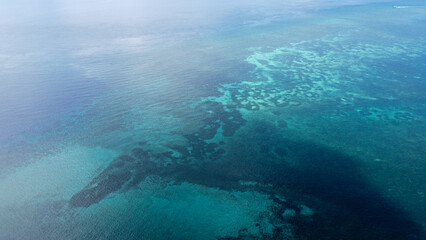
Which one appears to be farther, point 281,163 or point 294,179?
point 281,163

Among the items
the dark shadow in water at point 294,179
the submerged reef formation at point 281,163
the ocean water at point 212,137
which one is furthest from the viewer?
the ocean water at point 212,137

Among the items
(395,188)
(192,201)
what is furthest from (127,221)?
(395,188)

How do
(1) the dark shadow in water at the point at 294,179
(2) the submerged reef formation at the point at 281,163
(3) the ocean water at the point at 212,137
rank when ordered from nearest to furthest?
(1) the dark shadow in water at the point at 294,179
(2) the submerged reef formation at the point at 281,163
(3) the ocean water at the point at 212,137

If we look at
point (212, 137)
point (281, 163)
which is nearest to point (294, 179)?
point (281, 163)

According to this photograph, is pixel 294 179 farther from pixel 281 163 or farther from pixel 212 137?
pixel 212 137

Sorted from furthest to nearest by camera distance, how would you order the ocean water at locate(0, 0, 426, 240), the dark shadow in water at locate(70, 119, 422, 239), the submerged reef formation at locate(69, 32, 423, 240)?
the ocean water at locate(0, 0, 426, 240) → the submerged reef formation at locate(69, 32, 423, 240) → the dark shadow in water at locate(70, 119, 422, 239)

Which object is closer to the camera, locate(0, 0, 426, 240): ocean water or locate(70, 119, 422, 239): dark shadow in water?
locate(70, 119, 422, 239): dark shadow in water
